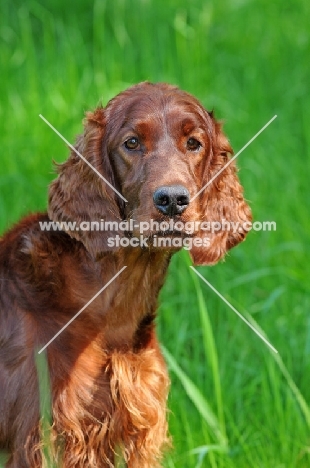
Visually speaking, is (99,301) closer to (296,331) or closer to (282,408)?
(282,408)

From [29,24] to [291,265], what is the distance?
10.1ft

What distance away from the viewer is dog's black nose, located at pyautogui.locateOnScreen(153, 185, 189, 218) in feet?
9.80

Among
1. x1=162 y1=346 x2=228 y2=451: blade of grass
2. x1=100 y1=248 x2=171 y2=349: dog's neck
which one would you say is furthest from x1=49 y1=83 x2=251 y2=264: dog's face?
x1=162 y1=346 x2=228 y2=451: blade of grass

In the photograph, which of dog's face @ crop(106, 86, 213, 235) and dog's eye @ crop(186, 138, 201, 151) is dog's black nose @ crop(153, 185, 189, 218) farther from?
dog's eye @ crop(186, 138, 201, 151)

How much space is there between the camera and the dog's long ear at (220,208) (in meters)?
3.41

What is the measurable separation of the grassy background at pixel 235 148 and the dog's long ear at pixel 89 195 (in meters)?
0.22

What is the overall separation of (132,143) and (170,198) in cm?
35

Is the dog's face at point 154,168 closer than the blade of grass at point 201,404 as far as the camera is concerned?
Yes

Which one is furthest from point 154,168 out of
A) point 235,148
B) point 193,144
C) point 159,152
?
point 235,148

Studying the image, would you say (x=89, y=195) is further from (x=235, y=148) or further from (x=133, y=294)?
(x=235, y=148)

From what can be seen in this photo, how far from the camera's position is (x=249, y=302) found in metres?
4.50

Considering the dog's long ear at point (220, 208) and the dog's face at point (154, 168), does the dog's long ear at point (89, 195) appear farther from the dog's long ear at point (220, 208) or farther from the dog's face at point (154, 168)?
the dog's long ear at point (220, 208)

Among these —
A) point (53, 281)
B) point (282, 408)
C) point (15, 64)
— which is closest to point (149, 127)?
point (53, 281)

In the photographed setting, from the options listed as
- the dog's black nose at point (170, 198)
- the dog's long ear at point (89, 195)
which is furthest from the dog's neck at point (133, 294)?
the dog's black nose at point (170, 198)
